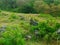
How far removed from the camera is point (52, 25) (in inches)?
594

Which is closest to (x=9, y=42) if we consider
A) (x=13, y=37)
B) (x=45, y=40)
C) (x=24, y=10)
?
(x=13, y=37)

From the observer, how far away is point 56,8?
30.6 m

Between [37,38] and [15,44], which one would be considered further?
[37,38]

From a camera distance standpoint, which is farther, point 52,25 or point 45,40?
point 52,25

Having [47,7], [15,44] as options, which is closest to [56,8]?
[47,7]

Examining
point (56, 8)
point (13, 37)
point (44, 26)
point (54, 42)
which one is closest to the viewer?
point (13, 37)

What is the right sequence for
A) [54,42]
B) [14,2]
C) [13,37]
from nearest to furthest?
[13,37] < [54,42] < [14,2]

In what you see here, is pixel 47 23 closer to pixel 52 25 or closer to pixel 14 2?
pixel 52 25

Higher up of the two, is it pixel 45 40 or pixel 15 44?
pixel 15 44

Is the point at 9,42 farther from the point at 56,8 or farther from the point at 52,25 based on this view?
the point at 56,8

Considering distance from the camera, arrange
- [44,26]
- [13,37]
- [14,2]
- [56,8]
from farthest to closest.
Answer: [14,2]
[56,8]
[44,26]
[13,37]

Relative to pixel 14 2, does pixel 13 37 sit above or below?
above

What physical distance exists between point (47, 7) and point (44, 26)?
17.1 meters

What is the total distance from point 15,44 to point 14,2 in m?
25.7
